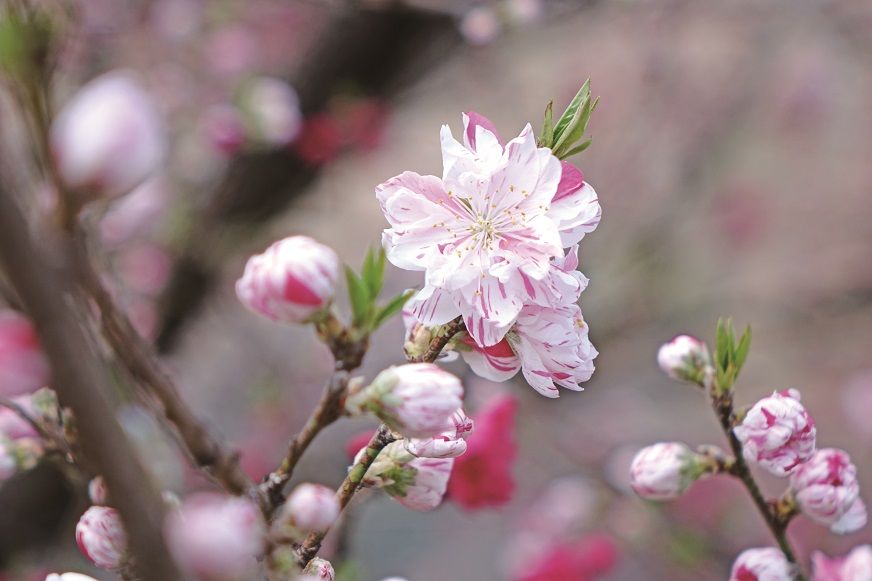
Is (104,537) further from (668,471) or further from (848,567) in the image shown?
(848,567)

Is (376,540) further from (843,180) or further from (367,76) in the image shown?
(843,180)

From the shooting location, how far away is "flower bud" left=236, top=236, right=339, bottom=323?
0.47 m

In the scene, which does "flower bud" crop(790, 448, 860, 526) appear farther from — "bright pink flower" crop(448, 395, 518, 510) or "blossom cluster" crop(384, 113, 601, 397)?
"bright pink flower" crop(448, 395, 518, 510)

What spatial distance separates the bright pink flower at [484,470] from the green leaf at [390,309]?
1.50 feet

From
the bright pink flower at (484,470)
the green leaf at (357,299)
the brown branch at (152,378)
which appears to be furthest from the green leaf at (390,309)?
the bright pink flower at (484,470)

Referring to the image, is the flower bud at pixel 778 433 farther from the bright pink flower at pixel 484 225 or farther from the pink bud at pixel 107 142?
the pink bud at pixel 107 142

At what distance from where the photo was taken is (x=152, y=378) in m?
0.40

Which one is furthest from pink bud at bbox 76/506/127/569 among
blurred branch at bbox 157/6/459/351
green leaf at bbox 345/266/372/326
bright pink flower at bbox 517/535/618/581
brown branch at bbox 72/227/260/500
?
blurred branch at bbox 157/6/459/351

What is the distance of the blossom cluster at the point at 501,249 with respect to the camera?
0.54 m

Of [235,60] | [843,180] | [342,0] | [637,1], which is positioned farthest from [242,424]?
[843,180]

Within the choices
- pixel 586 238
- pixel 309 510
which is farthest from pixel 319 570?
pixel 586 238

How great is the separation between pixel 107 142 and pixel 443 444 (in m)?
0.29

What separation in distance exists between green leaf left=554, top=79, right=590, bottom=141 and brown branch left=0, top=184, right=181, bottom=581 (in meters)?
0.34

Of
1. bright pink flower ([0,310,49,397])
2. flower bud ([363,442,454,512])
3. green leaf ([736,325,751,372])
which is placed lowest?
bright pink flower ([0,310,49,397])
